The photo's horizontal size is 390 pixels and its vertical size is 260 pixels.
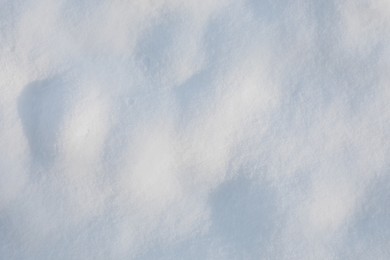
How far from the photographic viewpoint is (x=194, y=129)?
0.90m

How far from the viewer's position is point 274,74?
90 cm

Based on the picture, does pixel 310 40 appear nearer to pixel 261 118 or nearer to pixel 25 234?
pixel 261 118

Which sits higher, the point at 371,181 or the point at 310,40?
the point at 310,40

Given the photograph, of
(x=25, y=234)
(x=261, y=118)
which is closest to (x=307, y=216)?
(x=261, y=118)

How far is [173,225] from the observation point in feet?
2.87

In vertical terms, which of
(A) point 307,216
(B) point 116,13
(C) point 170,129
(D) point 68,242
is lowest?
(A) point 307,216

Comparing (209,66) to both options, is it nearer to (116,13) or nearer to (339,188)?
(116,13)

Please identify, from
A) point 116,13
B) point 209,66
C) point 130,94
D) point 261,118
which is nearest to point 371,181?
point 261,118

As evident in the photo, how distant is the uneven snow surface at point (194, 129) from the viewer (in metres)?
0.86

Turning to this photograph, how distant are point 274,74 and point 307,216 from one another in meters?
0.28

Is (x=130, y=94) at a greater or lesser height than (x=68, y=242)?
greater

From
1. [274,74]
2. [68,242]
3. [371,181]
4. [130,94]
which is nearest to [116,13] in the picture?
[130,94]

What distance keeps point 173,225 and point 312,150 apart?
0.30 metres

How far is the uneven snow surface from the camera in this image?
0.86 meters
